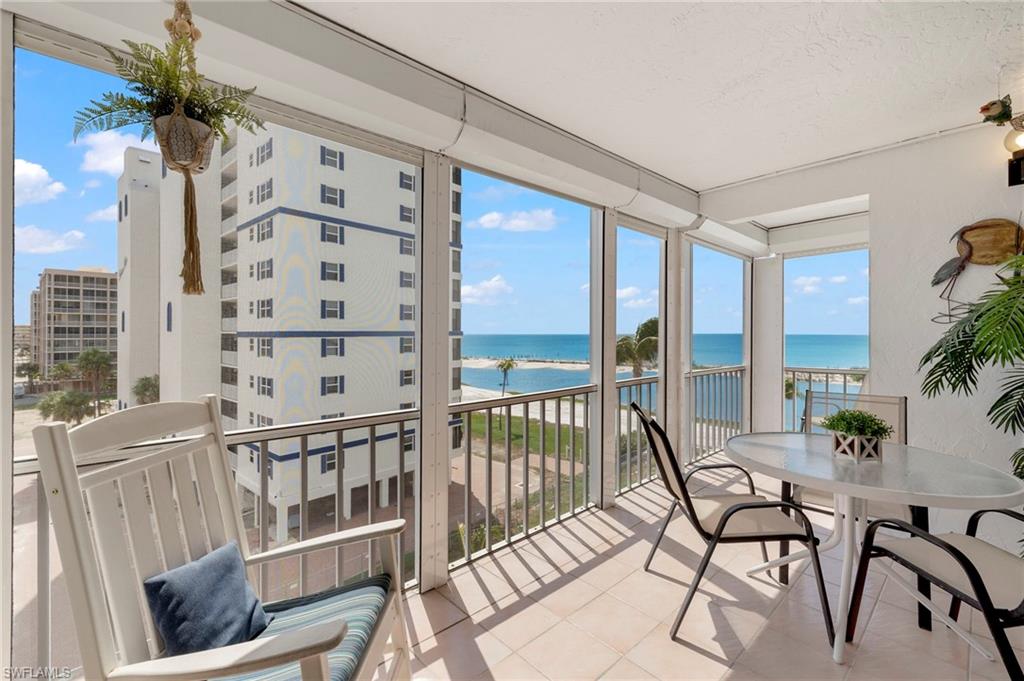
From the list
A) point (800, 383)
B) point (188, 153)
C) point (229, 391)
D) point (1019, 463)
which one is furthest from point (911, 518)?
point (188, 153)

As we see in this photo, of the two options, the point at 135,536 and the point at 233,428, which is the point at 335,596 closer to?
the point at 135,536

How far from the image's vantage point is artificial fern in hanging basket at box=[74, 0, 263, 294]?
1.18m

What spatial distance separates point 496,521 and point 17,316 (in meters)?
2.55

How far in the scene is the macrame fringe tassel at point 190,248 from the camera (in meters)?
1.26

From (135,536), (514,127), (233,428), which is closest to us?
(135,536)

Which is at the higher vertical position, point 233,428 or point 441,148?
point 441,148

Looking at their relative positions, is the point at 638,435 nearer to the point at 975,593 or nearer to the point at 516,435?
the point at 516,435

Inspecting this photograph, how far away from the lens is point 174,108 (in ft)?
3.97

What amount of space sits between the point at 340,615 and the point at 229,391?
3.24 feet

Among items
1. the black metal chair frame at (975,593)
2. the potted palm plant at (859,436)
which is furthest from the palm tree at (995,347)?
the black metal chair frame at (975,593)

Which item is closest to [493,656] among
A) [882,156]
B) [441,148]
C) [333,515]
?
[333,515]

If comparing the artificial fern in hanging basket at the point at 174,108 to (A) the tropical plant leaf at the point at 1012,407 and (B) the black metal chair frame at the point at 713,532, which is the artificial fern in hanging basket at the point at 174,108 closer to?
(B) the black metal chair frame at the point at 713,532

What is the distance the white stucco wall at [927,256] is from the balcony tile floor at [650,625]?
0.98 metres

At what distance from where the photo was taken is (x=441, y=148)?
2.27 metres
